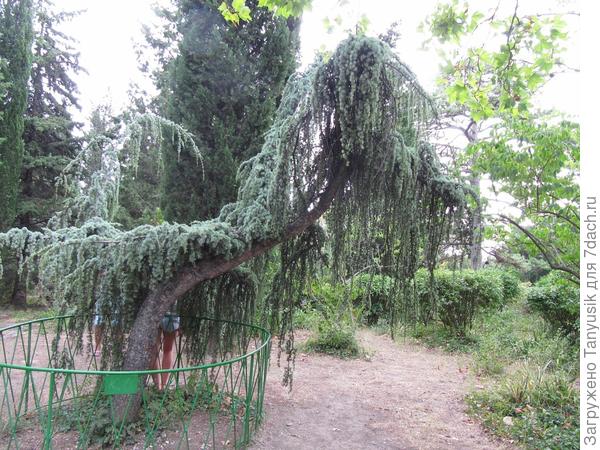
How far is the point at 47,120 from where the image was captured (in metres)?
11.9

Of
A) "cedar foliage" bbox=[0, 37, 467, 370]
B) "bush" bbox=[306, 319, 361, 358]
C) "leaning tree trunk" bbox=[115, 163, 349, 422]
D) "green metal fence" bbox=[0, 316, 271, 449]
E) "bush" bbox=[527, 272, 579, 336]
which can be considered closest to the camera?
"cedar foliage" bbox=[0, 37, 467, 370]

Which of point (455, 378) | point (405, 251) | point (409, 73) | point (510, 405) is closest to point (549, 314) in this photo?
point (455, 378)

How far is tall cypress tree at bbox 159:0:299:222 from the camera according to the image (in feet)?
19.0

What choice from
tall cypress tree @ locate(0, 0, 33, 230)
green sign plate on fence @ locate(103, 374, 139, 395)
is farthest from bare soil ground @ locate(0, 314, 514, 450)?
tall cypress tree @ locate(0, 0, 33, 230)

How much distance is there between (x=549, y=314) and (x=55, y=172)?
13.4m

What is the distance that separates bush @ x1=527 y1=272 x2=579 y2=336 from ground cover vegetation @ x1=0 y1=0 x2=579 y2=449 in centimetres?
5

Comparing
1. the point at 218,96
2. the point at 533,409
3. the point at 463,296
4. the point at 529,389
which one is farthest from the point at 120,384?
the point at 463,296

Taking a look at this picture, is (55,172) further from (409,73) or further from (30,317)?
(409,73)

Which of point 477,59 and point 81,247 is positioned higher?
point 477,59

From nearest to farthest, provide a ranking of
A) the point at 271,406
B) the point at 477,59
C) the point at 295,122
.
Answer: the point at 295,122
the point at 477,59
the point at 271,406

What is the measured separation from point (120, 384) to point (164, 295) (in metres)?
0.73

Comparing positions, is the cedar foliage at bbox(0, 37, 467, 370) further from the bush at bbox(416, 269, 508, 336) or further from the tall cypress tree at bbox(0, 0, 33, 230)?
the tall cypress tree at bbox(0, 0, 33, 230)

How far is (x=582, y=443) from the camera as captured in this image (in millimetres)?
2562

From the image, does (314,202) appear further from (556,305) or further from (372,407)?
(556,305)
